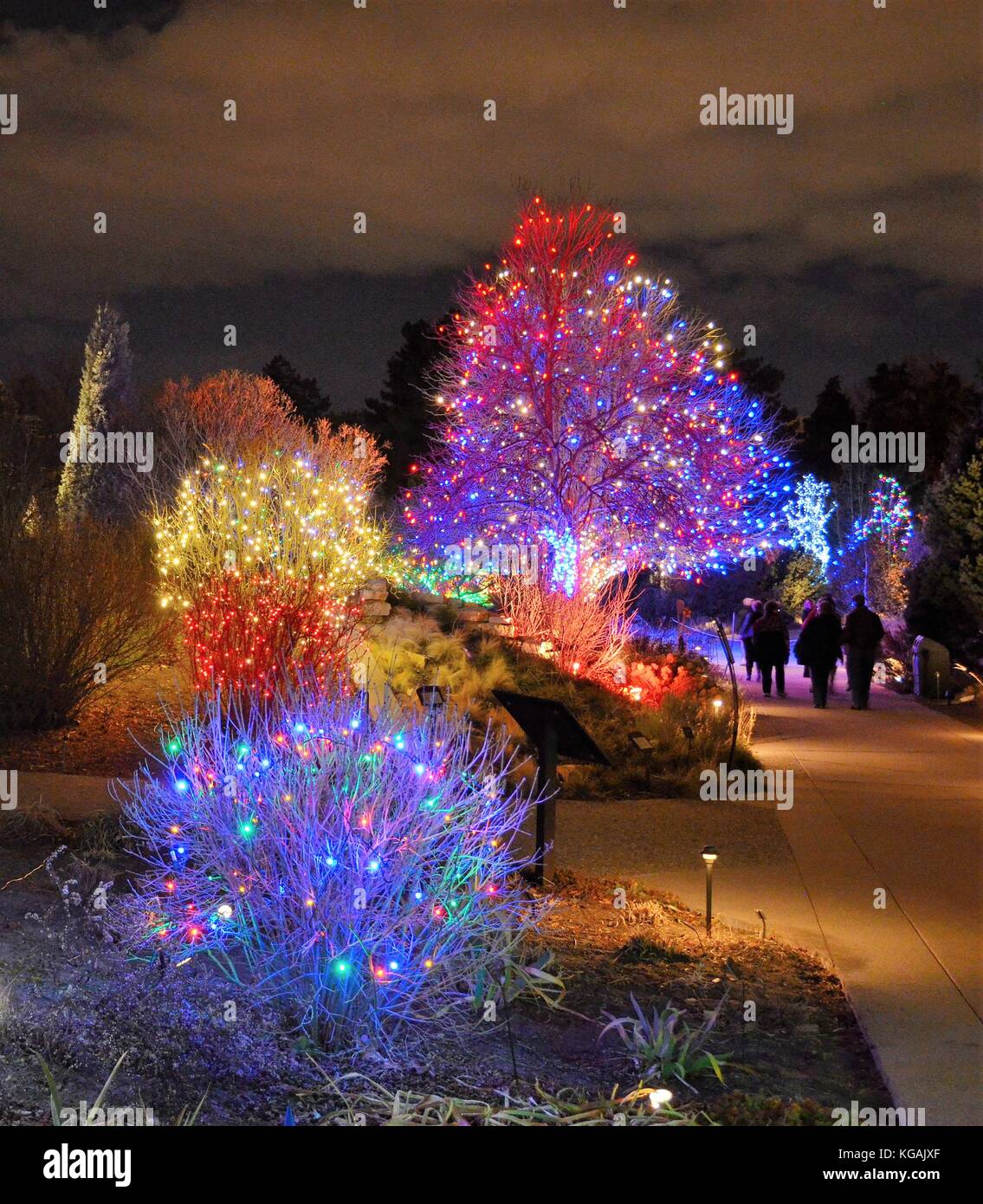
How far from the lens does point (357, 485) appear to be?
77.6ft

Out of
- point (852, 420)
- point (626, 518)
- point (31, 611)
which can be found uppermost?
point (852, 420)

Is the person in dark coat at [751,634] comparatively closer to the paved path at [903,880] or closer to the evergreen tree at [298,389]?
the paved path at [903,880]

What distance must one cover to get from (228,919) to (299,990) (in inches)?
21.4

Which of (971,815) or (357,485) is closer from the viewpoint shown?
(971,815)

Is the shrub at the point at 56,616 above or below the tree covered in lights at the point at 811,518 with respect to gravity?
below

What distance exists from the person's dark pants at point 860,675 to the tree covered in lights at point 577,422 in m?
3.77

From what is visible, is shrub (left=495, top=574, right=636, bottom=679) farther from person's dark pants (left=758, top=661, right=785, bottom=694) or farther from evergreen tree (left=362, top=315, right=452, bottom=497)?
evergreen tree (left=362, top=315, right=452, bottom=497)

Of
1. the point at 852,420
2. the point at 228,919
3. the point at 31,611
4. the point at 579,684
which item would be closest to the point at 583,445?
the point at 579,684

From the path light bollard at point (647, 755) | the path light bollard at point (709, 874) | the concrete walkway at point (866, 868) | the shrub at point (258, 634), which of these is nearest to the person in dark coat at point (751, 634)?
the concrete walkway at point (866, 868)

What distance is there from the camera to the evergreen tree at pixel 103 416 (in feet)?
91.9

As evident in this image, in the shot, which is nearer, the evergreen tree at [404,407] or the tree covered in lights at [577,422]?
the tree covered in lights at [577,422]

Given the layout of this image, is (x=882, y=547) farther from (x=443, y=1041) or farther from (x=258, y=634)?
(x=443, y=1041)

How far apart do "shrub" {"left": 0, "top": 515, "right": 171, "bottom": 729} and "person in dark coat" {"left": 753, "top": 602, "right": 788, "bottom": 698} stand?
31.5ft
